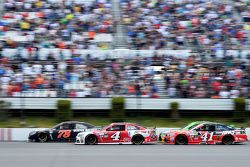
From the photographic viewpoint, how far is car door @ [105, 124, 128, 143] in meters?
21.5

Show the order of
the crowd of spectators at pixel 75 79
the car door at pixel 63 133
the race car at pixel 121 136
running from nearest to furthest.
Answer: the race car at pixel 121 136
the car door at pixel 63 133
the crowd of spectators at pixel 75 79

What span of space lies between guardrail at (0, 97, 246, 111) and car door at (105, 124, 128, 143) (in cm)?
593

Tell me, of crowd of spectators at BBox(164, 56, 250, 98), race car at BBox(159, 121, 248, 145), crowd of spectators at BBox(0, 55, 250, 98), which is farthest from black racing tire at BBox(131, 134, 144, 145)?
crowd of spectators at BBox(164, 56, 250, 98)

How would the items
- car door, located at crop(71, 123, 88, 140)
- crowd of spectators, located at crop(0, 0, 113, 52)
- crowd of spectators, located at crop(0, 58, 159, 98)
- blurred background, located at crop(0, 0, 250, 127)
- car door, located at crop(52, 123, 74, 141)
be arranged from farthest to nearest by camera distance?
1. crowd of spectators, located at crop(0, 0, 113, 52)
2. blurred background, located at crop(0, 0, 250, 127)
3. crowd of spectators, located at crop(0, 58, 159, 98)
4. car door, located at crop(71, 123, 88, 140)
5. car door, located at crop(52, 123, 74, 141)

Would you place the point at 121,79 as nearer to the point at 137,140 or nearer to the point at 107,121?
the point at 107,121

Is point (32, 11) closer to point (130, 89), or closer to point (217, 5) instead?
point (130, 89)

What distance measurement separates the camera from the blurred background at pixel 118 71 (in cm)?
2712

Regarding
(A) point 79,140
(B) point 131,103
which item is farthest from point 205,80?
(A) point 79,140

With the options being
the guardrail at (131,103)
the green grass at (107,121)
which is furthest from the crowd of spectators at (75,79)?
the green grass at (107,121)

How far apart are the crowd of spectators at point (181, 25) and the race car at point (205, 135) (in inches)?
328

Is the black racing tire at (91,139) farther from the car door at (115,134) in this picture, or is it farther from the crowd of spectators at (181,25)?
the crowd of spectators at (181,25)

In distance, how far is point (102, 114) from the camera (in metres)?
28.2

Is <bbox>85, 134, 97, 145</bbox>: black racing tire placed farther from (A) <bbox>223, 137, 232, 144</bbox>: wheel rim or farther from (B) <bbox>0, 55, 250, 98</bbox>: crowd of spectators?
(B) <bbox>0, 55, 250, 98</bbox>: crowd of spectators
